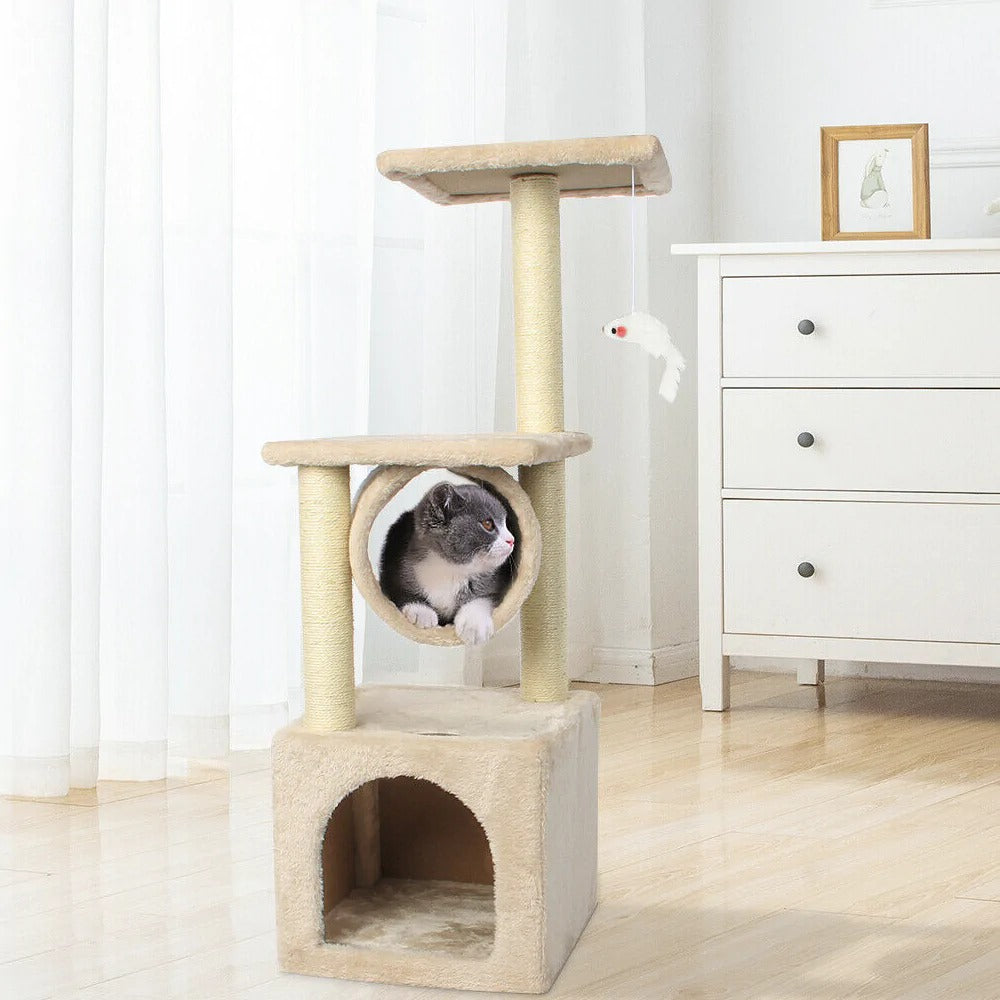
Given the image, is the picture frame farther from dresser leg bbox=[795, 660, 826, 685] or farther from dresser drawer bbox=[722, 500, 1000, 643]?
dresser leg bbox=[795, 660, 826, 685]

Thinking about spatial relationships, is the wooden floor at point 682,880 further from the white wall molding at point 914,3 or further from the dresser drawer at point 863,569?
the white wall molding at point 914,3

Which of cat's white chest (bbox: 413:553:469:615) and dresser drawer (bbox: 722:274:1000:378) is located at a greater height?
dresser drawer (bbox: 722:274:1000:378)

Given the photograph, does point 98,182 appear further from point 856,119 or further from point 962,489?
point 856,119

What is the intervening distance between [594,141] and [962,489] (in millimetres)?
1267

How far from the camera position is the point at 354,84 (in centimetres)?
236

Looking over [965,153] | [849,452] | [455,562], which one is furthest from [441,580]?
[965,153]

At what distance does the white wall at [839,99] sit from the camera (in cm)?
290

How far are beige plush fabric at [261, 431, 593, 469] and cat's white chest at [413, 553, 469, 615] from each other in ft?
0.46

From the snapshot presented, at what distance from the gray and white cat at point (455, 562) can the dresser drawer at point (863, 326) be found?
3.93ft

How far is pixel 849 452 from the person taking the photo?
248cm

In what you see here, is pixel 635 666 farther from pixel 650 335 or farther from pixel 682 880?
pixel 650 335

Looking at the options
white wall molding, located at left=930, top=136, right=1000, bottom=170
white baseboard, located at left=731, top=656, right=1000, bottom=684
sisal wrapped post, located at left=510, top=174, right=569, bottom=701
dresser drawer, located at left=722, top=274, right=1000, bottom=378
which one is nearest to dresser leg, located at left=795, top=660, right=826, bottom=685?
white baseboard, located at left=731, top=656, right=1000, bottom=684

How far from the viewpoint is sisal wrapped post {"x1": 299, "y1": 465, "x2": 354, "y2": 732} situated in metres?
1.36

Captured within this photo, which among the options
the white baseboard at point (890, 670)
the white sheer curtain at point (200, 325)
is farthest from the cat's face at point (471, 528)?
the white baseboard at point (890, 670)
